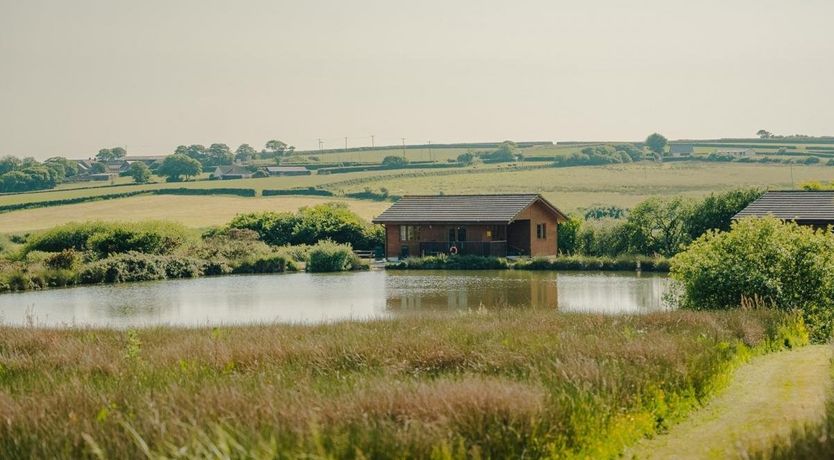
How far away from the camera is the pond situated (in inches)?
1079

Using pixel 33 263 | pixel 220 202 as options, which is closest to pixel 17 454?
pixel 33 263

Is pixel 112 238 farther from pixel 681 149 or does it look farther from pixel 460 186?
pixel 681 149

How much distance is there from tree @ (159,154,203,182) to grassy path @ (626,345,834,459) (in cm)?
10570

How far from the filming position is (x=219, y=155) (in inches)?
5659

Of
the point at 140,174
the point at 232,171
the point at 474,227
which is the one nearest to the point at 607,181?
the point at 232,171

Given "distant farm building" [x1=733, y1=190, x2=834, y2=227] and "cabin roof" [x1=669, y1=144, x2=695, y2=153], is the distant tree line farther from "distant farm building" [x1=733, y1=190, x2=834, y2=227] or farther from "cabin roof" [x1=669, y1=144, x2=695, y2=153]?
"distant farm building" [x1=733, y1=190, x2=834, y2=227]

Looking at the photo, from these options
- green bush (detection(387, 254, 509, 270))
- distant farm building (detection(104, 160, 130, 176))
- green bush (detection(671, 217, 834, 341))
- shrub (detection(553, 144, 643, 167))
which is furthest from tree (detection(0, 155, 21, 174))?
green bush (detection(671, 217, 834, 341))

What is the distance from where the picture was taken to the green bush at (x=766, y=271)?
1939cm

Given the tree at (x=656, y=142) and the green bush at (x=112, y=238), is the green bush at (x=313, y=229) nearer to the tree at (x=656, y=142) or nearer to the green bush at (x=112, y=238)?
the green bush at (x=112, y=238)

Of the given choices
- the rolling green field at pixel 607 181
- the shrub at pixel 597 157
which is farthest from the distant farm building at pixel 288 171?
the shrub at pixel 597 157

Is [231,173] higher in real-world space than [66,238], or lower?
higher

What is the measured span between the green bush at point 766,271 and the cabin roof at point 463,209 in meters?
25.6

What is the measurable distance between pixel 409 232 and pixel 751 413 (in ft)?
129

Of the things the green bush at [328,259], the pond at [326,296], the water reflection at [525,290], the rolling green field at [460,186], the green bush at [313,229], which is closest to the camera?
the pond at [326,296]
